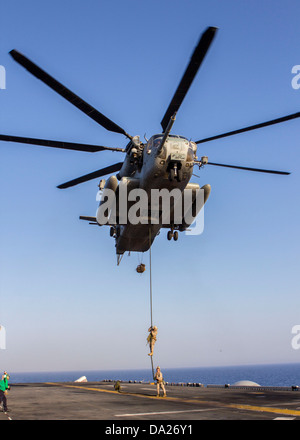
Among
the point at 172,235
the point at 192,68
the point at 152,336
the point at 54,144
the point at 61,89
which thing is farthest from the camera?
the point at 172,235

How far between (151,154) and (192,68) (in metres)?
5.98

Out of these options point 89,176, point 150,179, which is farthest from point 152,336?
point 89,176

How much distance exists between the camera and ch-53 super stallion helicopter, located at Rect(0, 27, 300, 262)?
13555mm

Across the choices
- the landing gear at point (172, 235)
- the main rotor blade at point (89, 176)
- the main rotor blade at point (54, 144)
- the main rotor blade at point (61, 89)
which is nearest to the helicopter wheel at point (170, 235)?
the landing gear at point (172, 235)

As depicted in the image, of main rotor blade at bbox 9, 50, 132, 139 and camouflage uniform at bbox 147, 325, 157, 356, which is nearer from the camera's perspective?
main rotor blade at bbox 9, 50, 132, 139

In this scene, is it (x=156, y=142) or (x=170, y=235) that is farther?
(x=170, y=235)

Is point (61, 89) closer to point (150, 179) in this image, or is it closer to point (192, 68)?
point (192, 68)

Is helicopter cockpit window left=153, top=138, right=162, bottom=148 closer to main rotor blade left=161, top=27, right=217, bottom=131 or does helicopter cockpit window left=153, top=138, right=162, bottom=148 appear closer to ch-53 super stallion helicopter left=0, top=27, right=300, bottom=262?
ch-53 super stallion helicopter left=0, top=27, right=300, bottom=262

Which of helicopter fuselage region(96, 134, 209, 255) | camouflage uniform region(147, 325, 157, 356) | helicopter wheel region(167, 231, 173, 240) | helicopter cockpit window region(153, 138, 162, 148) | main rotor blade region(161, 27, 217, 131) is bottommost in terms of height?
camouflage uniform region(147, 325, 157, 356)

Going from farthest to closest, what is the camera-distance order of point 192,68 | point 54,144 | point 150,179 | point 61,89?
point 150,179 < point 54,144 < point 61,89 < point 192,68

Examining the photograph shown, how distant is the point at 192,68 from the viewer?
41.1ft

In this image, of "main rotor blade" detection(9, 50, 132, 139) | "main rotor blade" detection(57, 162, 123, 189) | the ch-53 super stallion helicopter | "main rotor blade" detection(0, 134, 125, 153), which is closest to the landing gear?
the ch-53 super stallion helicopter
